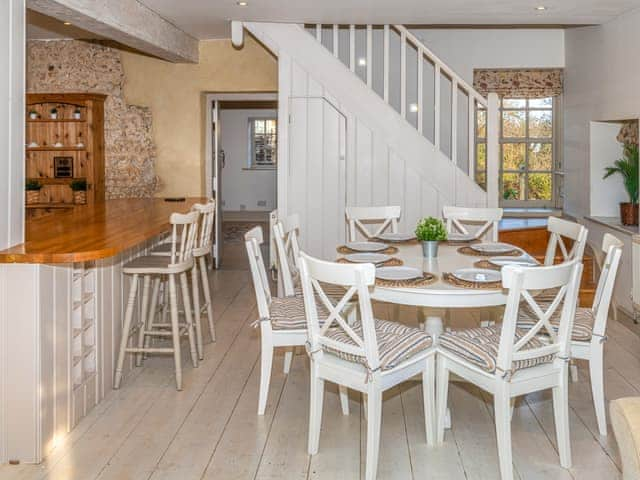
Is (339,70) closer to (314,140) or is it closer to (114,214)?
(314,140)

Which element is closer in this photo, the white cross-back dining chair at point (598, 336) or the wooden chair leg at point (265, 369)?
the white cross-back dining chair at point (598, 336)

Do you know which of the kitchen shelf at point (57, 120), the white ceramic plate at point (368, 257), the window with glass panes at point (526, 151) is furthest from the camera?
the window with glass panes at point (526, 151)

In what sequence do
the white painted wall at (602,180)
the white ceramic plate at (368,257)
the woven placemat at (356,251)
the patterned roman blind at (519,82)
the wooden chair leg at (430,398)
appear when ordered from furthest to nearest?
the patterned roman blind at (519,82)
the white painted wall at (602,180)
the woven placemat at (356,251)
the white ceramic plate at (368,257)
the wooden chair leg at (430,398)

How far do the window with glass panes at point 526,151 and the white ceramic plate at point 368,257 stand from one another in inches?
223

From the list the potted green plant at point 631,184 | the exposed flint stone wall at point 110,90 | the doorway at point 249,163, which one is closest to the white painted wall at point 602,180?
the potted green plant at point 631,184

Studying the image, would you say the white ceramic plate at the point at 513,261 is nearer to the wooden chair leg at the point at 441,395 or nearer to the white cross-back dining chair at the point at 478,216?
the wooden chair leg at the point at 441,395

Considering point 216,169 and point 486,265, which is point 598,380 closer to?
point 486,265

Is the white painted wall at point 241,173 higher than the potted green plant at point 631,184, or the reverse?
the white painted wall at point 241,173

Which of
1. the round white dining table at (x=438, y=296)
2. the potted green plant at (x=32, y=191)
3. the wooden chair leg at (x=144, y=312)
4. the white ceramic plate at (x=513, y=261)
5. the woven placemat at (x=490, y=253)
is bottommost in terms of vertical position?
the wooden chair leg at (x=144, y=312)

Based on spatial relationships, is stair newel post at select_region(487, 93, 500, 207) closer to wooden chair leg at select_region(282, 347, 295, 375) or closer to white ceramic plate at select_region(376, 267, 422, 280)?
wooden chair leg at select_region(282, 347, 295, 375)

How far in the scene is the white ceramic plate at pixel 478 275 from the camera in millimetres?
3225

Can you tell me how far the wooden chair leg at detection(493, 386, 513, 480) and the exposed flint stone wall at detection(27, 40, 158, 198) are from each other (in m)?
5.93

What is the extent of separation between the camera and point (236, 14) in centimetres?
602

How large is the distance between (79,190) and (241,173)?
23.2 ft
